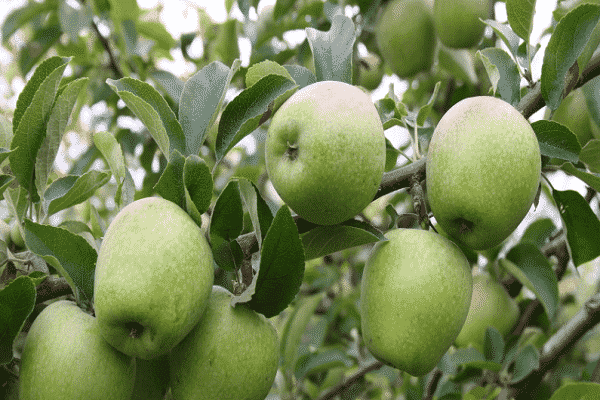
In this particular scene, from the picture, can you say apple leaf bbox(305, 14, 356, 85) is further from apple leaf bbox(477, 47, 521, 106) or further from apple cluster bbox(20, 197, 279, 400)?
apple cluster bbox(20, 197, 279, 400)

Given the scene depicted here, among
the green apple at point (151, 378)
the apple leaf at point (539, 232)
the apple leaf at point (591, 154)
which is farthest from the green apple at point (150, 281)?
the apple leaf at point (539, 232)

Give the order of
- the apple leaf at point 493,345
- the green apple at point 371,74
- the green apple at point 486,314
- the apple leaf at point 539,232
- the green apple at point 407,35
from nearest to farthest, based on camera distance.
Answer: the apple leaf at point 493,345, the green apple at point 486,314, the apple leaf at point 539,232, the green apple at point 407,35, the green apple at point 371,74

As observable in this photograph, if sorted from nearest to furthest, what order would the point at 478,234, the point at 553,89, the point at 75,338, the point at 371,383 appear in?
the point at 75,338, the point at 478,234, the point at 553,89, the point at 371,383

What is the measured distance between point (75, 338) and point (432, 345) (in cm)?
46

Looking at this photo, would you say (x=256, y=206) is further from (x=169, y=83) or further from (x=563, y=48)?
(x=169, y=83)

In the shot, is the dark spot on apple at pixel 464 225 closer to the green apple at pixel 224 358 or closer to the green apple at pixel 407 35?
the green apple at pixel 224 358

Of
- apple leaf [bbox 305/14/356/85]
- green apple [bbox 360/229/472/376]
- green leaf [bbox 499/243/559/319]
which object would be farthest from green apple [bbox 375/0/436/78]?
green apple [bbox 360/229/472/376]

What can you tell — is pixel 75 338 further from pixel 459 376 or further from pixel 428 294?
pixel 459 376

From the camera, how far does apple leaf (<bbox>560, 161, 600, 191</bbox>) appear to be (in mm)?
861

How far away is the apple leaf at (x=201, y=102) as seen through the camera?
2.48 feet

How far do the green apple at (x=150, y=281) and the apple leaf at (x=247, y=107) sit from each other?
0.17m

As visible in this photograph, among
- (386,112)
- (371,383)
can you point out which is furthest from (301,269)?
(371,383)

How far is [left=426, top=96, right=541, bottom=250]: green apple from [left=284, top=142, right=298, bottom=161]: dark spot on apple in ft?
0.68

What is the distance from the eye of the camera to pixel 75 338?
0.63m
